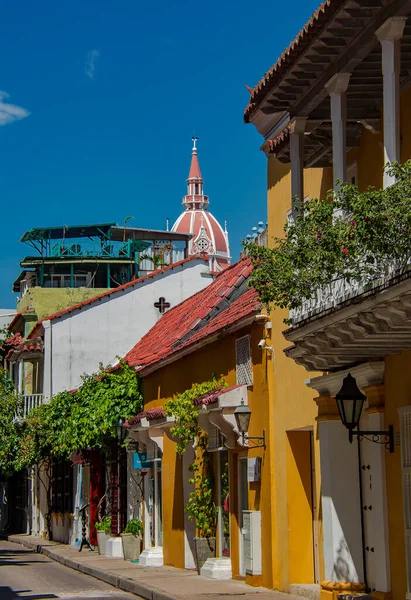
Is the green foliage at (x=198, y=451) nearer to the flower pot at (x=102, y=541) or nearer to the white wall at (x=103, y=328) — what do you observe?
the flower pot at (x=102, y=541)

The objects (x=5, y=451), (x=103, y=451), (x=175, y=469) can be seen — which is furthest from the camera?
(x=5, y=451)

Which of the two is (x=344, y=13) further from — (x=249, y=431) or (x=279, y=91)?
(x=249, y=431)

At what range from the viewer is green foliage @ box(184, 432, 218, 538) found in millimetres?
19281

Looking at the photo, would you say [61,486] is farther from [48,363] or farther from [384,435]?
[384,435]

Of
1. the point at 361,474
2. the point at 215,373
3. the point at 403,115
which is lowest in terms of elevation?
the point at 361,474

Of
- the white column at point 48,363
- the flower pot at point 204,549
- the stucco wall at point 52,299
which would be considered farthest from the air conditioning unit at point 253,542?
the stucco wall at point 52,299

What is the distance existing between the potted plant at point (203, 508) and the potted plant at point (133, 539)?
455 cm

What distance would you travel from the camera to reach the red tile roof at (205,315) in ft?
63.0

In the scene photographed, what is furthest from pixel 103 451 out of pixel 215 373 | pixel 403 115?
pixel 403 115

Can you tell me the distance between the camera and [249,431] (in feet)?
57.4

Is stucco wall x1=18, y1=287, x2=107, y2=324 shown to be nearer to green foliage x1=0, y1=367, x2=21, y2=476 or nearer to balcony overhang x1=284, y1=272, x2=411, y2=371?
green foliage x1=0, y1=367, x2=21, y2=476

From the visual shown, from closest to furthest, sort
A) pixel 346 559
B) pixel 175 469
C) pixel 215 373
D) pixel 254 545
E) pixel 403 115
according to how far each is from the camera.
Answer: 1. pixel 403 115
2. pixel 346 559
3. pixel 254 545
4. pixel 215 373
5. pixel 175 469

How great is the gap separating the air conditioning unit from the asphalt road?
1.93 meters

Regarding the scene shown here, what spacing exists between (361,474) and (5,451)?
22458mm
